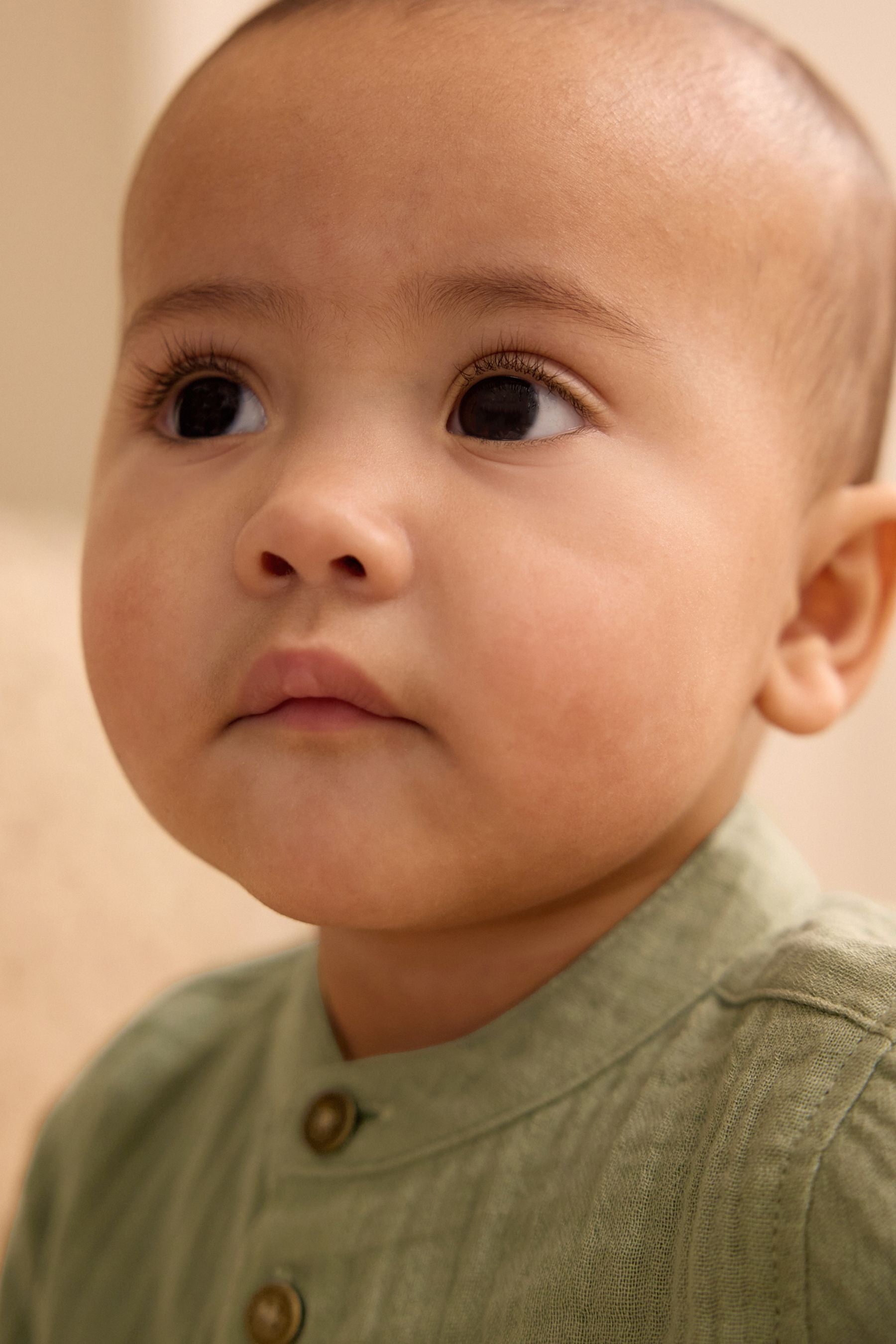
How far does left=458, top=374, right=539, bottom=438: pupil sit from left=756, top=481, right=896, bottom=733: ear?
174 millimetres

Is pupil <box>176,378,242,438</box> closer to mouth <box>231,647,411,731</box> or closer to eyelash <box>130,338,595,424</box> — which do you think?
eyelash <box>130,338,595,424</box>

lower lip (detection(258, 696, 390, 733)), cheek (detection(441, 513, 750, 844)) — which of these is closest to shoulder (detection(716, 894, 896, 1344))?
cheek (detection(441, 513, 750, 844))

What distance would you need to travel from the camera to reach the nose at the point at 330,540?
51cm

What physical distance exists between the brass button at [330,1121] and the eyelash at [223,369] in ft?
1.17

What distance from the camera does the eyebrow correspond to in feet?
1.77

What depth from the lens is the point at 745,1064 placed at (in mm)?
518

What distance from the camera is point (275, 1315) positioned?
1.96ft

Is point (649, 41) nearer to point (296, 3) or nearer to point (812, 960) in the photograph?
point (296, 3)

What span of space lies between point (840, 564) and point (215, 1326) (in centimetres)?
51

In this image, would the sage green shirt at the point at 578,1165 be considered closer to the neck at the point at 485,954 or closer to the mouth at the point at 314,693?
the neck at the point at 485,954

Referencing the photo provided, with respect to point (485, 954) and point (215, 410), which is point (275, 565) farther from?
point (485, 954)

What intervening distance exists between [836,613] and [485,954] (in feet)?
0.85

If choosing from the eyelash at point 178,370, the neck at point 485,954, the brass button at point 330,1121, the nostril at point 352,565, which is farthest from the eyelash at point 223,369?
the brass button at point 330,1121

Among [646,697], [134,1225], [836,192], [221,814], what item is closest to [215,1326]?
[134,1225]
